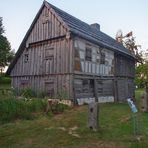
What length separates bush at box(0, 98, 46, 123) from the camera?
12.0 meters

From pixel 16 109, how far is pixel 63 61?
709 cm

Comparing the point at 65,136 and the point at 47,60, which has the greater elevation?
the point at 47,60

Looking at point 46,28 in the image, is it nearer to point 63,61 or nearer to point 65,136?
point 63,61

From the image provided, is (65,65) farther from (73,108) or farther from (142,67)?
(142,67)

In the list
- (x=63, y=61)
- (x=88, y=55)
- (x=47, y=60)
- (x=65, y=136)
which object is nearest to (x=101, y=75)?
(x=88, y=55)

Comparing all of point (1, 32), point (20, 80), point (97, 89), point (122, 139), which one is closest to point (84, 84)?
point (97, 89)

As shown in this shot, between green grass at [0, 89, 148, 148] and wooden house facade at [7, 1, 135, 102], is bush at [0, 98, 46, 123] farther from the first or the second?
wooden house facade at [7, 1, 135, 102]

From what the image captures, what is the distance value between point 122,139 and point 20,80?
1565 cm

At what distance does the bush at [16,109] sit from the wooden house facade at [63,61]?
4140mm

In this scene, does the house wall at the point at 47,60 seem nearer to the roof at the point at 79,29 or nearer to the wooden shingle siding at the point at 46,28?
the wooden shingle siding at the point at 46,28

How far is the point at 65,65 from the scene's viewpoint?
18.5 metres

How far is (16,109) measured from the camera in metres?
12.8

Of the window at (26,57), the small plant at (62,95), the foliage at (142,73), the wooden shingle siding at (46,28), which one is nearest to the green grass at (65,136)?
the small plant at (62,95)

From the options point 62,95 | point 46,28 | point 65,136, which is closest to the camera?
point 65,136
